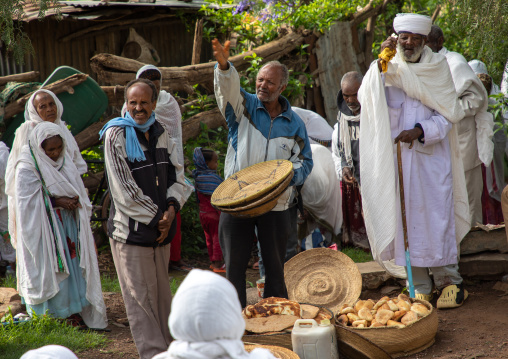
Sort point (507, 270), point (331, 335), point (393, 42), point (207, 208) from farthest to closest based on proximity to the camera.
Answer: point (207, 208), point (507, 270), point (393, 42), point (331, 335)

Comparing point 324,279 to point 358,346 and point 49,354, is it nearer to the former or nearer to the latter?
point 358,346

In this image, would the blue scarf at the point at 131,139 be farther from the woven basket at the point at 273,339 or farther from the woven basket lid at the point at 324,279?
the woven basket lid at the point at 324,279

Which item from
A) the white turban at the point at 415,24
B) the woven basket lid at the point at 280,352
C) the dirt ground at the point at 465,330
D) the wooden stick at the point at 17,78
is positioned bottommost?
the dirt ground at the point at 465,330

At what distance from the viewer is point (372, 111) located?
5184 mm

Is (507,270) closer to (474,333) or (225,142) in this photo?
(474,333)

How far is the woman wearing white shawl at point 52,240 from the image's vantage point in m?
5.19

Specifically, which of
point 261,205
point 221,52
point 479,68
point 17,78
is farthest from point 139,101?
point 479,68

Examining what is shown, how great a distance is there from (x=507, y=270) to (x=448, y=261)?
3.02 ft

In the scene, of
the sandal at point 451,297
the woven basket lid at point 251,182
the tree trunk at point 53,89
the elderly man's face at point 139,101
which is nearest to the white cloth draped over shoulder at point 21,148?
the tree trunk at point 53,89

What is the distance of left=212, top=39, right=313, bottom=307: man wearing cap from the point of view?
4609mm

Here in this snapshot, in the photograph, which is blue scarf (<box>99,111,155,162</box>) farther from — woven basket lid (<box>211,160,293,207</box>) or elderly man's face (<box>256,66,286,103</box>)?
elderly man's face (<box>256,66,286,103</box>)

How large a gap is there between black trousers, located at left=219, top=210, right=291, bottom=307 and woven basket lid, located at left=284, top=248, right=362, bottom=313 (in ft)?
1.71

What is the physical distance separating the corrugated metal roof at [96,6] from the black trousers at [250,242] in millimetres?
5949

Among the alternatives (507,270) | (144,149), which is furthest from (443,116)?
(144,149)
